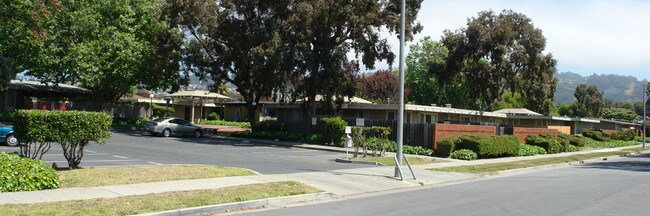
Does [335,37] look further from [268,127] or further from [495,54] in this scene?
[495,54]

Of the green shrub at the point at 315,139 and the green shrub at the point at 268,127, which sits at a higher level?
the green shrub at the point at 268,127

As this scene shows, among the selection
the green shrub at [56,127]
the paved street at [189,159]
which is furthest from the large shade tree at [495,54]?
the green shrub at [56,127]

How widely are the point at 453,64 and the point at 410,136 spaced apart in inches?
907

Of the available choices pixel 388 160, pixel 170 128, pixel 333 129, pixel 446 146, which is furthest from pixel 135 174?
pixel 170 128

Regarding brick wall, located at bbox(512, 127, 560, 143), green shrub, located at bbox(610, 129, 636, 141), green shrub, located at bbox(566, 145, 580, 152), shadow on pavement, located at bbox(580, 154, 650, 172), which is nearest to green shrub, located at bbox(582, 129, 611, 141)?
green shrub, located at bbox(610, 129, 636, 141)

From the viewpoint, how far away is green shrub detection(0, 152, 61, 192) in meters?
11.0

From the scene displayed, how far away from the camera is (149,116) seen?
4891 cm

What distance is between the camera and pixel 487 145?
27.8 m

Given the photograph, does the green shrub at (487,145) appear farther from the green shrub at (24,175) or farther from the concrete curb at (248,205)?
the green shrub at (24,175)

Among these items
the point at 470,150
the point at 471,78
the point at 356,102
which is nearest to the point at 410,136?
the point at 470,150

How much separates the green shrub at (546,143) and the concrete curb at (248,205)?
2601cm

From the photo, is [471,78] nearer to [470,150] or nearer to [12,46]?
[470,150]

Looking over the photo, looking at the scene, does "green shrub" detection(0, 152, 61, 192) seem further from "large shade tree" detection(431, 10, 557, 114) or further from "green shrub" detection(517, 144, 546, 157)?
"large shade tree" detection(431, 10, 557, 114)

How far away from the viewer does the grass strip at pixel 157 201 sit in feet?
30.8
